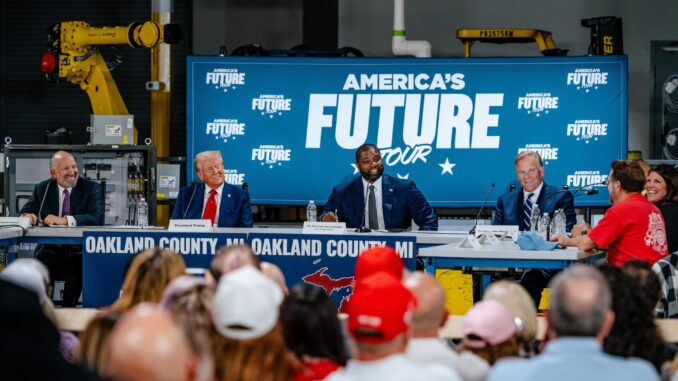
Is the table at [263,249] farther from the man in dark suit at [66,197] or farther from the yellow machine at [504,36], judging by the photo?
the yellow machine at [504,36]

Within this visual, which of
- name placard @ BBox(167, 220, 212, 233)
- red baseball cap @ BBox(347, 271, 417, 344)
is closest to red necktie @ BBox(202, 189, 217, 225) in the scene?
name placard @ BBox(167, 220, 212, 233)

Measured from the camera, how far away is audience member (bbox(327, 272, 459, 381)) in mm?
3170

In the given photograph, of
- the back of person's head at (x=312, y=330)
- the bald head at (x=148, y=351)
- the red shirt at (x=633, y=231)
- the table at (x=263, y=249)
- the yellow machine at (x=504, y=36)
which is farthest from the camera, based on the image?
the yellow machine at (x=504, y=36)

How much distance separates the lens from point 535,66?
1188 centimetres

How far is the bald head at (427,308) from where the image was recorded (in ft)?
11.9

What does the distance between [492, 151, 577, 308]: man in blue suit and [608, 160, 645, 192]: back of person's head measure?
1.11 metres

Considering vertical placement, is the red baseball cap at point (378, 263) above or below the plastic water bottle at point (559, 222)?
below

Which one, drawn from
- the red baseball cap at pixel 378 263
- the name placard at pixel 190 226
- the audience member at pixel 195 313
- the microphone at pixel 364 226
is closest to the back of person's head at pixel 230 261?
the red baseball cap at pixel 378 263

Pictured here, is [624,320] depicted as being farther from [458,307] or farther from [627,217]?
[458,307]

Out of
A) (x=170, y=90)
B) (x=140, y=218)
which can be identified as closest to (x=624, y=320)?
(x=140, y=218)

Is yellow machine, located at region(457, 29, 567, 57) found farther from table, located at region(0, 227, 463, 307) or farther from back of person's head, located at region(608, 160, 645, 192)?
back of person's head, located at region(608, 160, 645, 192)

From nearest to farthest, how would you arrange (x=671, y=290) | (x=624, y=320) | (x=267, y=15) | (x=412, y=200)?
(x=624, y=320), (x=671, y=290), (x=412, y=200), (x=267, y=15)

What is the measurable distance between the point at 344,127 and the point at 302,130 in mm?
439

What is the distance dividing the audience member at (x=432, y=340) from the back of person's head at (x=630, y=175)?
401 centimetres
